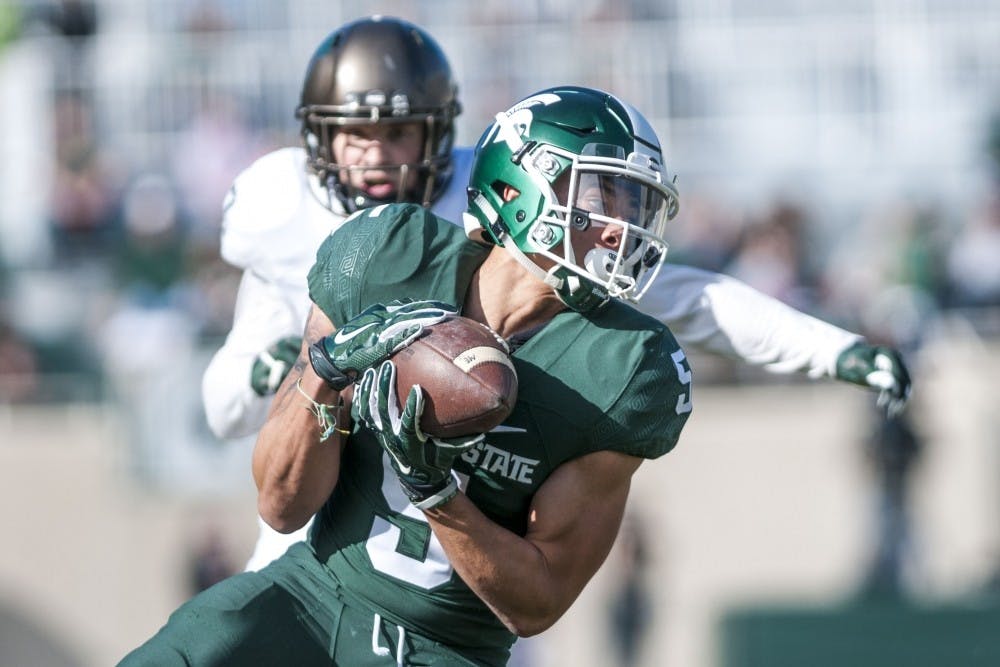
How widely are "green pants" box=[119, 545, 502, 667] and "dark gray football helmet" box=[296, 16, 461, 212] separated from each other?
1194 mm

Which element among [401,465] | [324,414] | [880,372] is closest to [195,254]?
[880,372]

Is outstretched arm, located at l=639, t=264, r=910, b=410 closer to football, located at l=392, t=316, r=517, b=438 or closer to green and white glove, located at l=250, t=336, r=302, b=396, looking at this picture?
green and white glove, located at l=250, t=336, r=302, b=396

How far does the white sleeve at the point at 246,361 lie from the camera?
416 cm

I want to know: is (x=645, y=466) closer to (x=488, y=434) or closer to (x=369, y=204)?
(x=369, y=204)

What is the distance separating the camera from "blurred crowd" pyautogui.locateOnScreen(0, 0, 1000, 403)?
31.6ft

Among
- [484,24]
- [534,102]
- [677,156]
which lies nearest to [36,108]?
[484,24]

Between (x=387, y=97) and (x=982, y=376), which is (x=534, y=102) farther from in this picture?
(x=982, y=376)

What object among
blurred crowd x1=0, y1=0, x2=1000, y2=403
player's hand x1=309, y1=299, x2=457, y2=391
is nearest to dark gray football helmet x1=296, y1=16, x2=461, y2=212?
player's hand x1=309, y1=299, x2=457, y2=391

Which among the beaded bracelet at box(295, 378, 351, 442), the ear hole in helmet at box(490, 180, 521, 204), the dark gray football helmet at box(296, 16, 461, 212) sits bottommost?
the beaded bracelet at box(295, 378, 351, 442)

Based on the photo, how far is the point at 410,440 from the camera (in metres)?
2.74

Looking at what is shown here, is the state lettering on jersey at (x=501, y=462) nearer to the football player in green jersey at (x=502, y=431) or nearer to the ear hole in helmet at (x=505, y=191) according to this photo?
the football player in green jersey at (x=502, y=431)

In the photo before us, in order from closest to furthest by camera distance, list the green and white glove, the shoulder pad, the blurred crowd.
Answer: the green and white glove → the shoulder pad → the blurred crowd

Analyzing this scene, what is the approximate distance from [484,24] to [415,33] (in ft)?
25.1

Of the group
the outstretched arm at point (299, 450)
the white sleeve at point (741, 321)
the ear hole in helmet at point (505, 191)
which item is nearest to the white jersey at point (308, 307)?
the white sleeve at point (741, 321)
